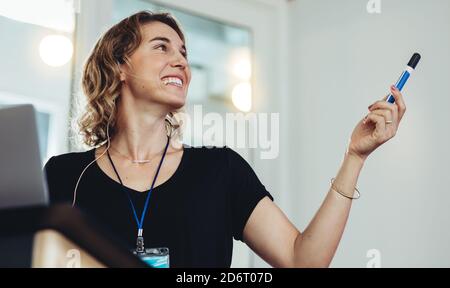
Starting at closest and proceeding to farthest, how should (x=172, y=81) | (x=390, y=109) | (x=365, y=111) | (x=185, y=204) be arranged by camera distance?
1. (x=390, y=109)
2. (x=185, y=204)
3. (x=172, y=81)
4. (x=365, y=111)

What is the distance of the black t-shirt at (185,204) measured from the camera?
1109 millimetres

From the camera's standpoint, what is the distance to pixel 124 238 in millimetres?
A: 1125

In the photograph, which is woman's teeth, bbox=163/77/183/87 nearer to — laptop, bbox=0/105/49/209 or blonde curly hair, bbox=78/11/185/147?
blonde curly hair, bbox=78/11/185/147

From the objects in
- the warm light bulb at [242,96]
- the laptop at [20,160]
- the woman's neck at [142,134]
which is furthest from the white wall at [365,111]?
the laptop at [20,160]

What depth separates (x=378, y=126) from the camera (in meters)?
0.93

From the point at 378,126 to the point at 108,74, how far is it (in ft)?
2.35

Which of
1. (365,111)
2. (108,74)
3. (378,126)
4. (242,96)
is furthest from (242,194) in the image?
(242,96)

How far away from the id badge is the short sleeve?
0.17m

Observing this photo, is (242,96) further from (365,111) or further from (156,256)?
(156,256)

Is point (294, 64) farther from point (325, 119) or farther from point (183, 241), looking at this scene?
point (183, 241)

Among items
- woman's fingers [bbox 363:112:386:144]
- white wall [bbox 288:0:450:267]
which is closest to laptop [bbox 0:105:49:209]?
woman's fingers [bbox 363:112:386:144]

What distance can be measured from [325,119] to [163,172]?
1102 mm

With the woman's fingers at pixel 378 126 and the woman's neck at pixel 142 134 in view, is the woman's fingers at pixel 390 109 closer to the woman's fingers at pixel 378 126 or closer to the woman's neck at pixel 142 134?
the woman's fingers at pixel 378 126

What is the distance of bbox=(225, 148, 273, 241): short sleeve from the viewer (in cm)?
114
